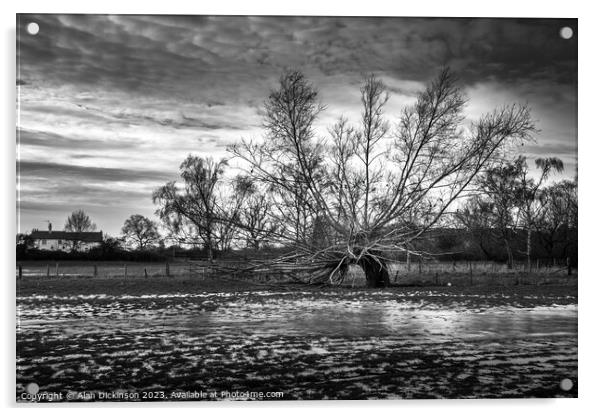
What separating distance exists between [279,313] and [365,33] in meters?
3.14

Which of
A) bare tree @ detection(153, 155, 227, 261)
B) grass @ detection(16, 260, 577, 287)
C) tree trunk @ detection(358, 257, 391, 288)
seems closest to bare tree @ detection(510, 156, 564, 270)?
grass @ detection(16, 260, 577, 287)

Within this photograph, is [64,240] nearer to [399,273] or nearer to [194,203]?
[194,203]

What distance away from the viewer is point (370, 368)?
15.2ft

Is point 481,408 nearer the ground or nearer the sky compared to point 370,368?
nearer the ground

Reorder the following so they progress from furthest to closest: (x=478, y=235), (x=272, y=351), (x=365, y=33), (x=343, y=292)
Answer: (x=343, y=292) → (x=478, y=235) → (x=365, y=33) → (x=272, y=351)

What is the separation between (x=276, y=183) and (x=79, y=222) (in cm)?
231

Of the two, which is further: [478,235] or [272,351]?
[478,235]

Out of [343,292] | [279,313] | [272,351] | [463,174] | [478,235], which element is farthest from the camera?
[343,292]

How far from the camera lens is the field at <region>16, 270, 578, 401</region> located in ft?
14.6

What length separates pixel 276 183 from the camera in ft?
22.1

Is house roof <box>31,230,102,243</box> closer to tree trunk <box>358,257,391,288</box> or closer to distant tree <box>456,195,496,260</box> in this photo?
tree trunk <box>358,257,391,288</box>

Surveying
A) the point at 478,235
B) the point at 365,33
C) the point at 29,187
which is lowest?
the point at 478,235
